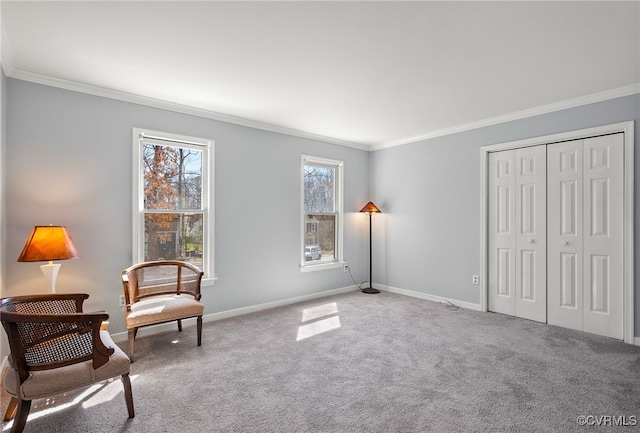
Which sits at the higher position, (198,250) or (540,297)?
(198,250)

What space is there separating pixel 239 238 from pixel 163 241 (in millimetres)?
893

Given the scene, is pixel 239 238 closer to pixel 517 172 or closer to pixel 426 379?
pixel 426 379

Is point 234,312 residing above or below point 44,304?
below

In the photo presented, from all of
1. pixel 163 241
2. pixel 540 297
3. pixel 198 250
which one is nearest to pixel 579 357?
pixel 540 297

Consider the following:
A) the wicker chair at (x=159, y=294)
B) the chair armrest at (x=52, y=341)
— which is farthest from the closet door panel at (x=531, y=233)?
the chair armrest at (x=52, y=341)

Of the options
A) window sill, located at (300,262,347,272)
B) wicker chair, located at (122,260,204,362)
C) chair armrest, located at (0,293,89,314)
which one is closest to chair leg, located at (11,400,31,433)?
chair armrest, located at (0,293,89,314)

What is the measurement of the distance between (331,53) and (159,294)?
113 inches

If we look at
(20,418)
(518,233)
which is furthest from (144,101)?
(518,233)

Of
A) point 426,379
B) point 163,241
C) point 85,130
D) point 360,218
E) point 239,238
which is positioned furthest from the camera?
point 360,218

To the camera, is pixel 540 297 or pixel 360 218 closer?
pixel 540 297

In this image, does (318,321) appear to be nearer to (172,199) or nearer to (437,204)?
(172,199)

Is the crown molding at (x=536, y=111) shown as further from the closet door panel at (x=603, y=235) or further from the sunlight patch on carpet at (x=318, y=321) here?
the sunlight patch on carpet at (x=318, y=321)

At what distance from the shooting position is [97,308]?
10.7ft

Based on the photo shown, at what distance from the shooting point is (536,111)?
12.8 ft
